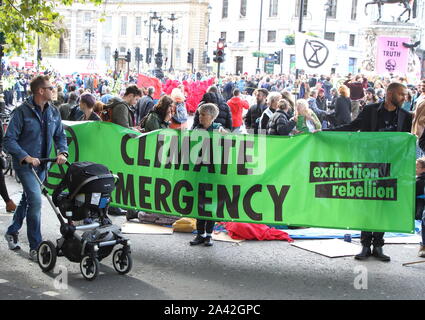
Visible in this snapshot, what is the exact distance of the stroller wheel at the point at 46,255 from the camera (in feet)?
25.5

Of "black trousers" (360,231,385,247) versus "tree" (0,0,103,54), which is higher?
"tree" (0,0,103,54)

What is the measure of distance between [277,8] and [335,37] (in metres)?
Answer: 8.00

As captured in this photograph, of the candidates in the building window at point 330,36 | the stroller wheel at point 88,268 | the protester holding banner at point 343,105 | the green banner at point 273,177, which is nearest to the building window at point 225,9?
the building window at point 330,36

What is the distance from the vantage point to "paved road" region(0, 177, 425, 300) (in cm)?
721

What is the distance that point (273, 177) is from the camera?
859cm

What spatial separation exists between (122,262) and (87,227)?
54 centimetres

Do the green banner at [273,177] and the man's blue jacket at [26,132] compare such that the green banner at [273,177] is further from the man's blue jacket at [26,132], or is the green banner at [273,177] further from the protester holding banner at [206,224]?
the man's blue jacket at [26,132]

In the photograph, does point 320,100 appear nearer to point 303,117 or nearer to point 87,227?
point 303,117

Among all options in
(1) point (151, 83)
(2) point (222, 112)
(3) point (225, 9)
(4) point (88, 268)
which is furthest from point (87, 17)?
(4) point (88, 268)

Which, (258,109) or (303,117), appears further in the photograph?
(258,109)

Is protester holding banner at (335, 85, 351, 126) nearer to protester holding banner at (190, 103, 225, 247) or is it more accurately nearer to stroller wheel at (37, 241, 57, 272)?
protester holding banner at (190, 103, 225, 247)

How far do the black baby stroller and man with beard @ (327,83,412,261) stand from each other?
2716mm

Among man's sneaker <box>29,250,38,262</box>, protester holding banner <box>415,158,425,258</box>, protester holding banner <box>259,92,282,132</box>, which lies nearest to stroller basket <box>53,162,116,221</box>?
man's sneaker <box>29,250,38,262</box>
